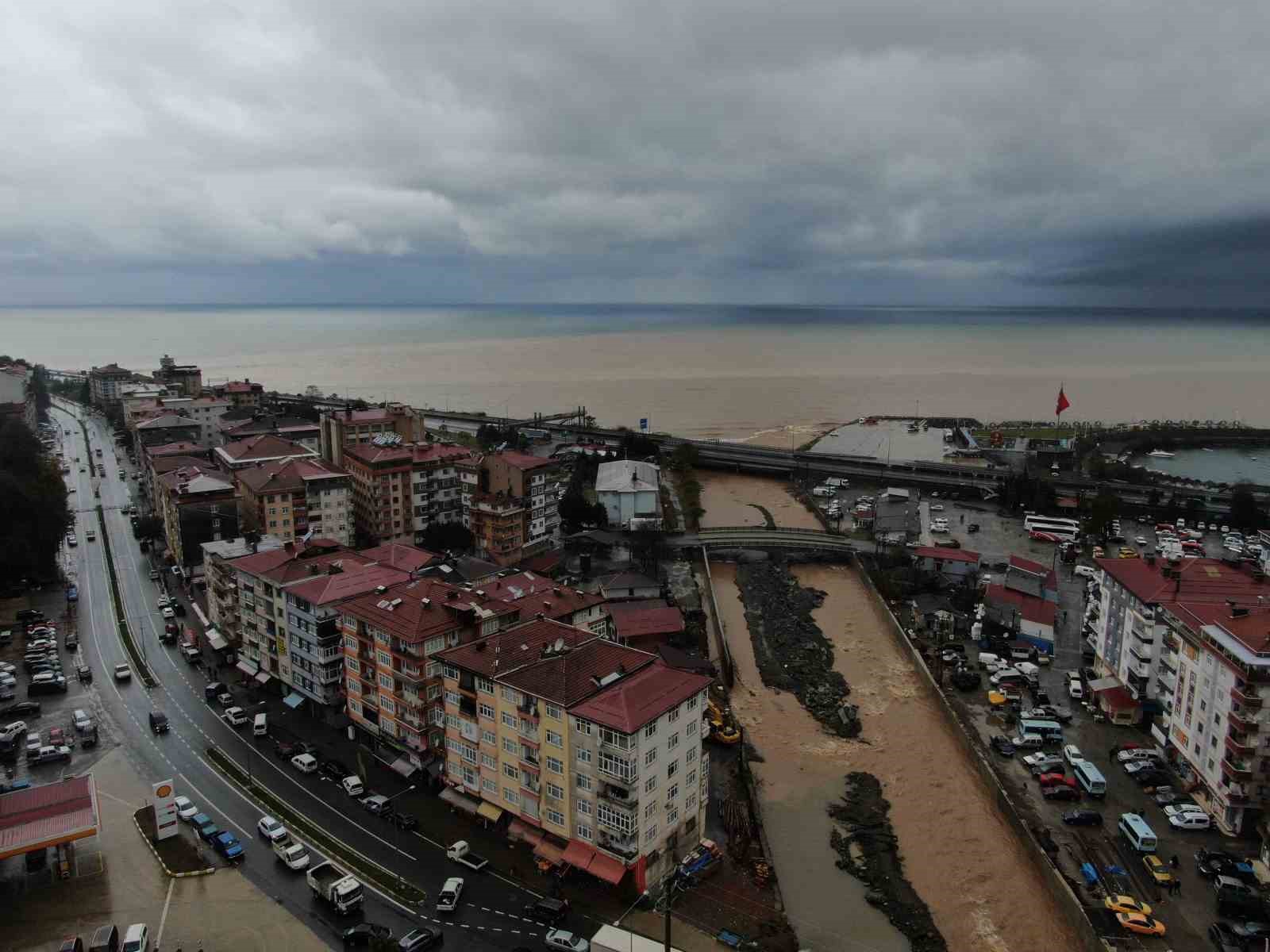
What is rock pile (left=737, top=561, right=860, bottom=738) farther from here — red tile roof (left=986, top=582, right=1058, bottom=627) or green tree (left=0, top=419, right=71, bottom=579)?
green tree (left=0, top=419, right=71, bottom=579)

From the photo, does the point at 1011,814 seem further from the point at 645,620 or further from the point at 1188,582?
the point at 645,620

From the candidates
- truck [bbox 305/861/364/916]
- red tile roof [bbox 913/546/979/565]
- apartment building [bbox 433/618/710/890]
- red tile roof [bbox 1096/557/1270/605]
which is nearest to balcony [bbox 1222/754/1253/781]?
red tile roof [bbox 1096/557/1270/605]

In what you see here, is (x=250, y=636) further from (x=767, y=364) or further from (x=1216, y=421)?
(x=767, y=364)

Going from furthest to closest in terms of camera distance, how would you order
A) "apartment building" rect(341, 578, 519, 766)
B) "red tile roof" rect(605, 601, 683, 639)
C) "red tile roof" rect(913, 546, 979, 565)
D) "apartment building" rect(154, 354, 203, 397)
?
"apartment building" rect(154, 354, 203, 397)
"red tile roof" rect(913, 546, 979, 565)
"red tile roof" rect(605, 601, 683, 639)
"apartment building" rect(341, 578, 519, 766)

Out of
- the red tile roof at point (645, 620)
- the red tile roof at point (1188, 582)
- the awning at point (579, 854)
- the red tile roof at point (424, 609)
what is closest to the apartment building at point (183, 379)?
the red tile roof at point (645, 620)

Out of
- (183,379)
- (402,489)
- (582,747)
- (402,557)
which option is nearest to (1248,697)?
(582,747)

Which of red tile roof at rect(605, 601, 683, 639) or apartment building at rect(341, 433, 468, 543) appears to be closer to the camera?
red tile roof at rect(605, 601, 683, 639)
